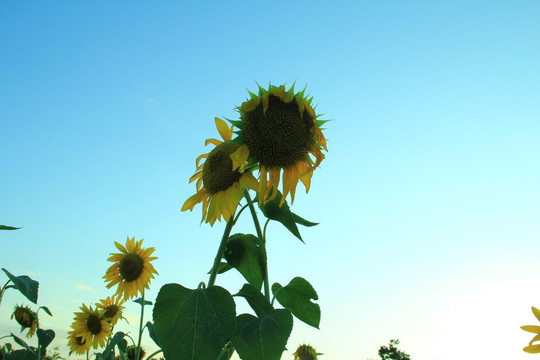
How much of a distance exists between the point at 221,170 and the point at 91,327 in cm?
392

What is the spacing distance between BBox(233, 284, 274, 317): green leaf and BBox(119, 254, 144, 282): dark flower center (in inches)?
124

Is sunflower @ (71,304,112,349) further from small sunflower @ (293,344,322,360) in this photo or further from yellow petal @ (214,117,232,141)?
yellow petal @ (214,117,232,141)

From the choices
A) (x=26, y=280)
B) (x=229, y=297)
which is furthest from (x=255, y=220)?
(x=26, y=280)

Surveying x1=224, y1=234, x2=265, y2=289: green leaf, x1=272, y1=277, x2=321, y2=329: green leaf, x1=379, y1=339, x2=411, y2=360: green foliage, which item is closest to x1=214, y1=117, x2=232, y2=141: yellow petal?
x1=224, y1=234, x2=265, y2=289: green leaf

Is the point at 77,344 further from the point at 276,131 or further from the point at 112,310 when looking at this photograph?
the point at 276,131

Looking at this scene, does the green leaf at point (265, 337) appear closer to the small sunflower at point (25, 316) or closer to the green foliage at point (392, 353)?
the small sunflower at point (25, 316)

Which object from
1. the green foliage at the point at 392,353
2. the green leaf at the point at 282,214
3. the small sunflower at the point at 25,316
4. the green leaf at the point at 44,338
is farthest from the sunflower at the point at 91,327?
the green foliage at the point at 392,353

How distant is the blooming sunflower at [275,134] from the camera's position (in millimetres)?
1766

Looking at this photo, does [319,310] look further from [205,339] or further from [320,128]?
[320,128]

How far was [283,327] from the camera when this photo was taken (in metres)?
1.46

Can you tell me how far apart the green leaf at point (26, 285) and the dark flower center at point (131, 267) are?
2002 mm

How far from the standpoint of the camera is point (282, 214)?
180cm

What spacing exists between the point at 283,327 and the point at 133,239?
3640 mm

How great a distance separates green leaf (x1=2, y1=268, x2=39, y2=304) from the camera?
94.0 inches
